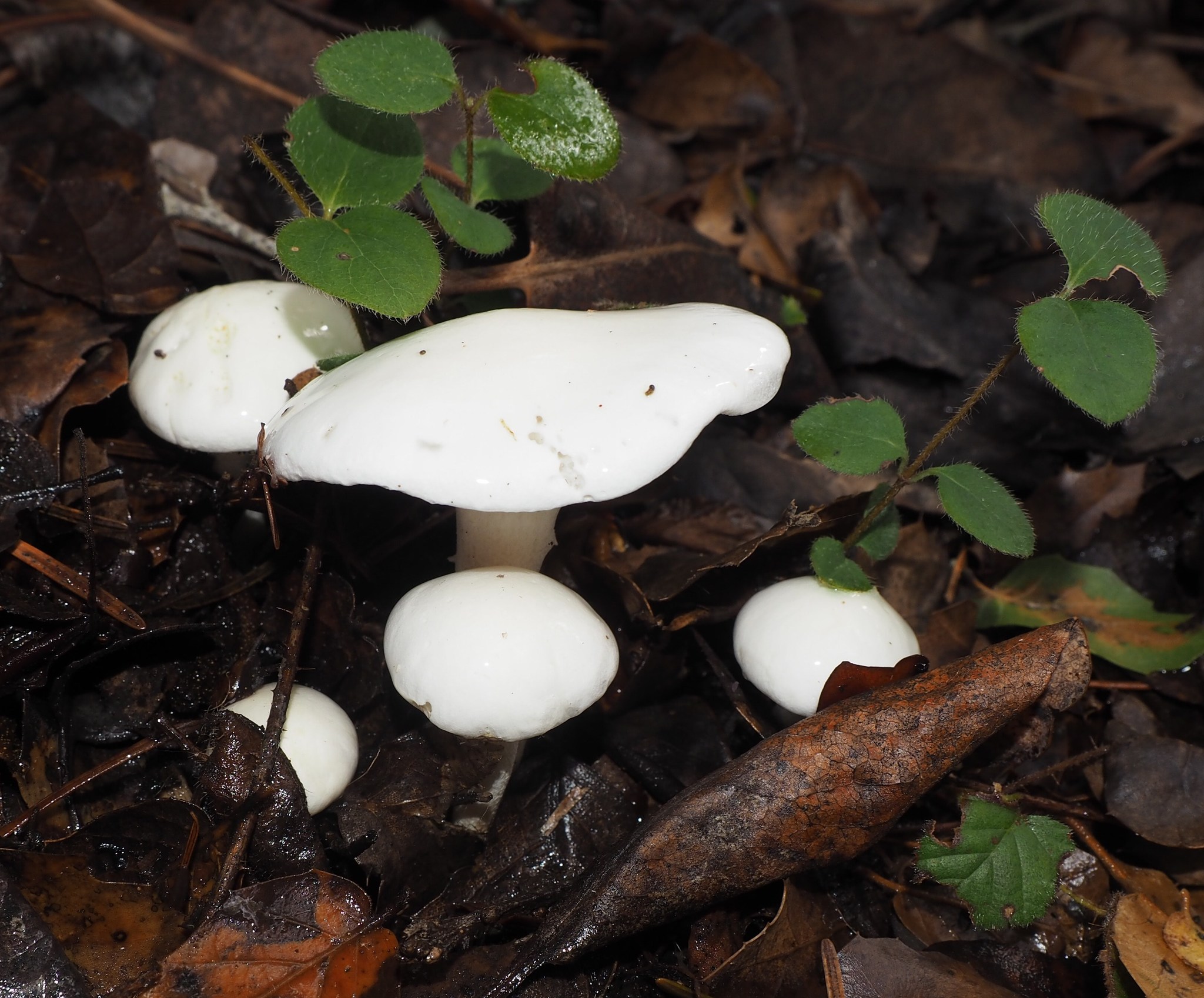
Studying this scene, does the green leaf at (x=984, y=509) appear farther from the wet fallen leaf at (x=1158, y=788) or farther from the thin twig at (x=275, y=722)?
the thin twig at (x=275, y=722)

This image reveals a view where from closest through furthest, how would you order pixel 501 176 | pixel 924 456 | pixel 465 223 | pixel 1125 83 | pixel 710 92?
pixel 924 456 → pixel 465 223 → pixel 501 176 → pixel 710 92 → pixel 1125 83

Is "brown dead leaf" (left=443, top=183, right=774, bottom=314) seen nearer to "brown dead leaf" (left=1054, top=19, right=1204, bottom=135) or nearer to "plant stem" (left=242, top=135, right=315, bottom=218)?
"plant stem" (left=242, top=135, right=315, bottom=218)

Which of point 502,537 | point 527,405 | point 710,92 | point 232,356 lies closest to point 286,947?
point 502,537

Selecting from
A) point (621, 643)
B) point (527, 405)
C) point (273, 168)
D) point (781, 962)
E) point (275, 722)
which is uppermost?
point (273, 168)

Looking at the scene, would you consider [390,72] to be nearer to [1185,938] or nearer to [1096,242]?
[1096,242]

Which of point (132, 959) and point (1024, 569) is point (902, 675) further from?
point (132, 959)

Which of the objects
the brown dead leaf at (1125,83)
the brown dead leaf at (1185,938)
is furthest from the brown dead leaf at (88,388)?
the brown dead leaf at (1125,83)
